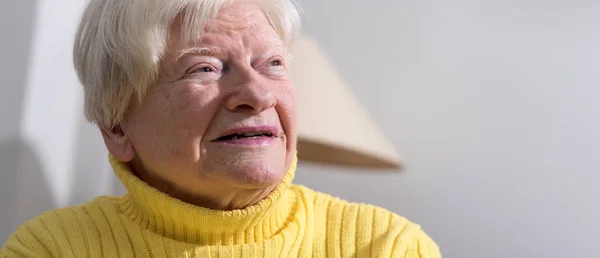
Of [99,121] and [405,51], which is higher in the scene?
[405,51]

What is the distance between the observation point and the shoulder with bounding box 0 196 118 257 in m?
1.03

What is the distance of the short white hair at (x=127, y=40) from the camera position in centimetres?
96

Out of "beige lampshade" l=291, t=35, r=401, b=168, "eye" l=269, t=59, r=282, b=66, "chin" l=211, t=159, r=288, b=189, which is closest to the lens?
"chin" l=211, t=159, r=288, b=189

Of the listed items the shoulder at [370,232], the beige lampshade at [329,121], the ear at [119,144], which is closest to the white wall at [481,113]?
the beige lampshade at [329,121]

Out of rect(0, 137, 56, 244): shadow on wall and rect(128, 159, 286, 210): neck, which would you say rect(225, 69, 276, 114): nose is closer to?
rect(128, 159, 286, 210): neck

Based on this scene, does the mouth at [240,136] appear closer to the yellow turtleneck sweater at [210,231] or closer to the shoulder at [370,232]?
the yellow turtleneck sweater at [210,231]

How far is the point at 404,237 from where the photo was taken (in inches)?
41.1

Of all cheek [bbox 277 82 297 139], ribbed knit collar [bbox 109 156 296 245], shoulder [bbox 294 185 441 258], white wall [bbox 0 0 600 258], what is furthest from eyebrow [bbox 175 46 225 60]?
white wall [bbox 0 0 600 258]

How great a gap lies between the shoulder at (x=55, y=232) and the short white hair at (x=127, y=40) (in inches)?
6.3

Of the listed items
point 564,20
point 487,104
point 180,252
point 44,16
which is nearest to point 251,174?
point 180,252

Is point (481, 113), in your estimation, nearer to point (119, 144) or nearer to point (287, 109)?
point (287, 109)

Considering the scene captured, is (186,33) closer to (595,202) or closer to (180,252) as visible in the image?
(180,252)

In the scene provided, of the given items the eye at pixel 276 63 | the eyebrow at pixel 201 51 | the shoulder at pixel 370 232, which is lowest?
the shoulder at pixel 370 232

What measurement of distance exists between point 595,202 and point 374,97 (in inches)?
23.5
